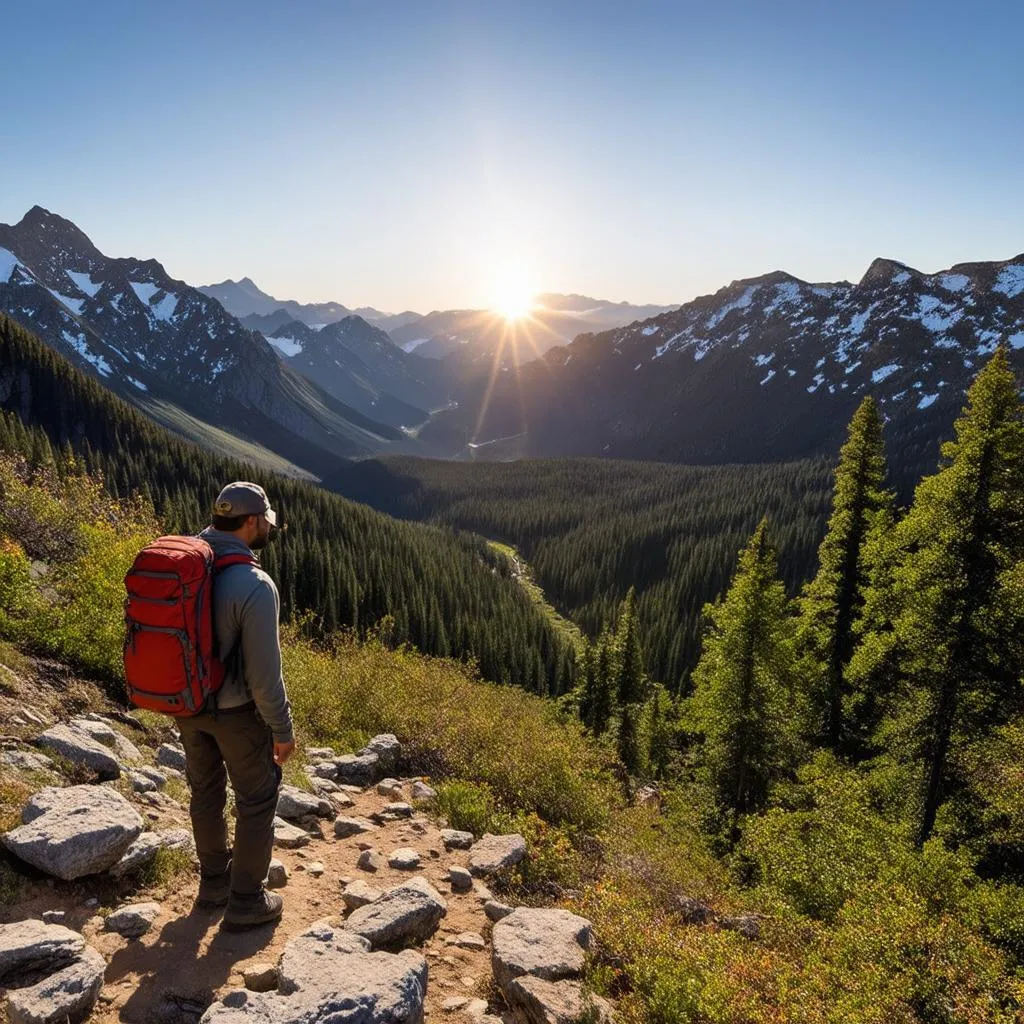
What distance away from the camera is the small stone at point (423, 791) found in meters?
9.80

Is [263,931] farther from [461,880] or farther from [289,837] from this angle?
[461,880]

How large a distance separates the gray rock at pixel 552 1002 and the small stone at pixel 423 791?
181 inches

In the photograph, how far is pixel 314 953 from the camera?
4.80 metres

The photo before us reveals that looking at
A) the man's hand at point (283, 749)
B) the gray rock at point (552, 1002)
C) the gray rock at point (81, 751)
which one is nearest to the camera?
the gray rock at point (552, 1002)

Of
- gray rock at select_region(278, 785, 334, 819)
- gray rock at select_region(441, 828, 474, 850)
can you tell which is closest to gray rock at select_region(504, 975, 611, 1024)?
gray rock at select_region(441, 828, 474, 850)

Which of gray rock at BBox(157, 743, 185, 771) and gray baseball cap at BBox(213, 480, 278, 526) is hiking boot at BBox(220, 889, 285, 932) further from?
gray rock at BBox(157, 743, 185, 771)

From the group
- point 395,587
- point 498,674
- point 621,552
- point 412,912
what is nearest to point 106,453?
point 395,587

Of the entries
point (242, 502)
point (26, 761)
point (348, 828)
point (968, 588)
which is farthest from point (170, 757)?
point (968, 588)

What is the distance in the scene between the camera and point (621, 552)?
13612 centimetres

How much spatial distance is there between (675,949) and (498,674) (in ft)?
216

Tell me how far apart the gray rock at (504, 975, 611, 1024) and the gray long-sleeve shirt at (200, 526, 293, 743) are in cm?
290

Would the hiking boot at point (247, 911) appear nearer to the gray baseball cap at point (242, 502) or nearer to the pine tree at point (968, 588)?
the gray baseball cap at point (242, 502)

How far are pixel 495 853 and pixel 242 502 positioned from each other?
546cm

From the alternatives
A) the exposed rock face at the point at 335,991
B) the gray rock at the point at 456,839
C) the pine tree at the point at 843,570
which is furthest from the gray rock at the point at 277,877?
the pine tree at the point at 843,570
